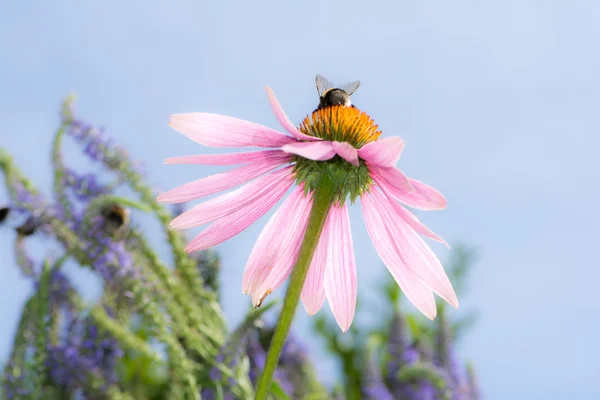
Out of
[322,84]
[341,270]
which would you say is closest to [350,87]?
[322,84]

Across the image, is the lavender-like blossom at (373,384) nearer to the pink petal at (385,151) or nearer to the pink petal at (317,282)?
the pink petal at (317,282)

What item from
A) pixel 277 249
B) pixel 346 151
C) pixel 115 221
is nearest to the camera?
pixel 346 151

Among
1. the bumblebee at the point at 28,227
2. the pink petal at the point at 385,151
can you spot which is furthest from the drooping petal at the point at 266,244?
the bumblebee at the point at 28,227

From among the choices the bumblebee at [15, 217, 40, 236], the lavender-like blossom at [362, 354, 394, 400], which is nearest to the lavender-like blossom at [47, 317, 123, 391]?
the bumblebee at [15, 217, 40, 236]

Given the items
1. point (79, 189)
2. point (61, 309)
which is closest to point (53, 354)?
point (61, 309)

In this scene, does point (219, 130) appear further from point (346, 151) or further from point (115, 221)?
point (115, 221)

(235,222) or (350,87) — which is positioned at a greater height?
(350,87)

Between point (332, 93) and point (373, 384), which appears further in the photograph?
point (373, 384)

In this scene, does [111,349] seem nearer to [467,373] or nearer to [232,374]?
[232,374]
